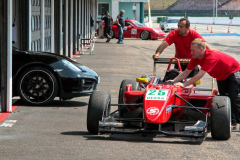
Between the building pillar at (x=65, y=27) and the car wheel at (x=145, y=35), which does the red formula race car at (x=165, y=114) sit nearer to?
the building pillar at (x=65, y=27)

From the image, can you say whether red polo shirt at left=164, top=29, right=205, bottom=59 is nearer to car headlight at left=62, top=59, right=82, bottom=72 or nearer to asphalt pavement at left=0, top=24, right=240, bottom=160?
car headlight at left=62, top=59, right=82, bottom=72

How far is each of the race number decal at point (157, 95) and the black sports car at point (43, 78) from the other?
2.69 metres

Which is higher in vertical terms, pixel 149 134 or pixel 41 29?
pixel 41 29

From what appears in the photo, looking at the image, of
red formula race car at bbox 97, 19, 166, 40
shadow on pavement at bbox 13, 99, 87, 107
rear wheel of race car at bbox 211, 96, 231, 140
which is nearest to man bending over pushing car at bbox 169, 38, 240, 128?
rear wheel of race car at bbox 211, 96, 231, 140

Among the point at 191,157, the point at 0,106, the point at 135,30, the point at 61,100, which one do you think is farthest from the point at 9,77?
the point at 135,30

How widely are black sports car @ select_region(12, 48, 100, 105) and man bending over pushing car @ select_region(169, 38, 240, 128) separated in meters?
2.30

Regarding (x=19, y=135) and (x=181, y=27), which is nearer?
(x=19, y=135)

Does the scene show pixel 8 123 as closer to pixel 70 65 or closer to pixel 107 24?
pixel 70 65

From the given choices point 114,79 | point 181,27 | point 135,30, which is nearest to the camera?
point 181,27

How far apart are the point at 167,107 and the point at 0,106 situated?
10.7 feet

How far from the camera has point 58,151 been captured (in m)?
6.55

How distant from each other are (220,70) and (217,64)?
0.13 metres

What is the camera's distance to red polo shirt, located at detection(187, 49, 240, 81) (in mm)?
7938

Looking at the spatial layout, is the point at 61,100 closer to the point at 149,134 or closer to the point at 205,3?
the point at 149,134
